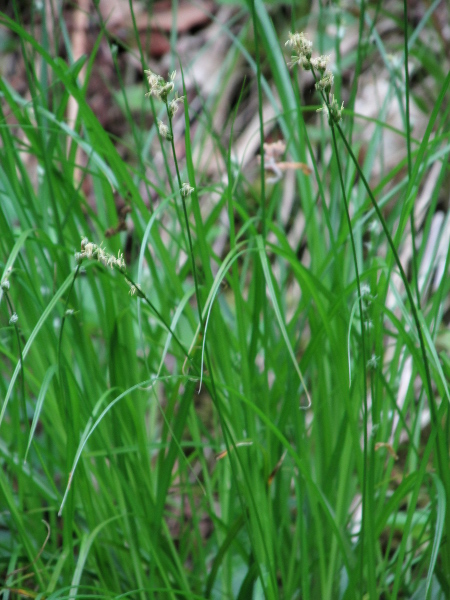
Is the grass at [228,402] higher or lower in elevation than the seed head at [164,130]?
lower

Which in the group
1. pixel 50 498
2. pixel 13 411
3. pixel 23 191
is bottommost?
pixel 50 498

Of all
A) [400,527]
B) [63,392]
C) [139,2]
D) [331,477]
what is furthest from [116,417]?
[139,2]

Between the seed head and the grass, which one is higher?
the seed head

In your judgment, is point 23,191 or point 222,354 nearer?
point 222,354

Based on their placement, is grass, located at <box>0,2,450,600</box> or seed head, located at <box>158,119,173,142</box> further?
grass, located at <box>0,2,450,600</box>

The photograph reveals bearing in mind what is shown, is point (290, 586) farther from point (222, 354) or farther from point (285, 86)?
point (285, 86)

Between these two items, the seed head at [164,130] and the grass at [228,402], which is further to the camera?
the grass at [228,402]

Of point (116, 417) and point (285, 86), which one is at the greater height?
point (285, 86)

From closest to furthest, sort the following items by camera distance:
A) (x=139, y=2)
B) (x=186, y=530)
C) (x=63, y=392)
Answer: (x=63, y=392)
(x=186, y=530)
(x=139, y=2)

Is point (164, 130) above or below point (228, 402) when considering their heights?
above

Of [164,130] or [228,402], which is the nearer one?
[164,130]

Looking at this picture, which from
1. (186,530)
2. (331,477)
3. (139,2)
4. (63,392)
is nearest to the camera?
(63,392)
